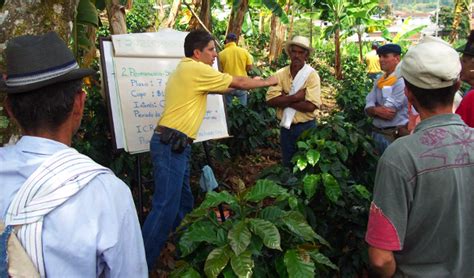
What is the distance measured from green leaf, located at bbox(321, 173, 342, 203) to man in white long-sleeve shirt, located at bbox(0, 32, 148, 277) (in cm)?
160

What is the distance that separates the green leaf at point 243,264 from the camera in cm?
198

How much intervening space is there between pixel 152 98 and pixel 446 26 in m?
52.6

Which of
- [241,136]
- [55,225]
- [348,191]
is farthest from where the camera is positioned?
[241,136]

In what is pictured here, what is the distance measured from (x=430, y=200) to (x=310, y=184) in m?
1.21

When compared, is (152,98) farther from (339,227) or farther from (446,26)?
(446,26)

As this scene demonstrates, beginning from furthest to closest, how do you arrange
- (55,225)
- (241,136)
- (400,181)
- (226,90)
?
(241,136) < (226,90) < (400,181) < (55,225)

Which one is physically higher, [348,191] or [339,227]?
[348,191]

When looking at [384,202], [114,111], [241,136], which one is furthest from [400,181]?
[241,136]

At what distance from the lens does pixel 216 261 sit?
2.04 m

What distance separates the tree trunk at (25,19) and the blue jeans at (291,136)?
8.21 feet

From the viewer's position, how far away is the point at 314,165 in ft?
10.1

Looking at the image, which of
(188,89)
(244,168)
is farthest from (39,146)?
(244,168)

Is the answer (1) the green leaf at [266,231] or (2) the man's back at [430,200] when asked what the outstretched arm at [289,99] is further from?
(2) the man's back at [430,200]

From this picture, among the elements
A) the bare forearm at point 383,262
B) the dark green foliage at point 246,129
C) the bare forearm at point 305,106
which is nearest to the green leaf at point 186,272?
the bare forearm at point 383,262
